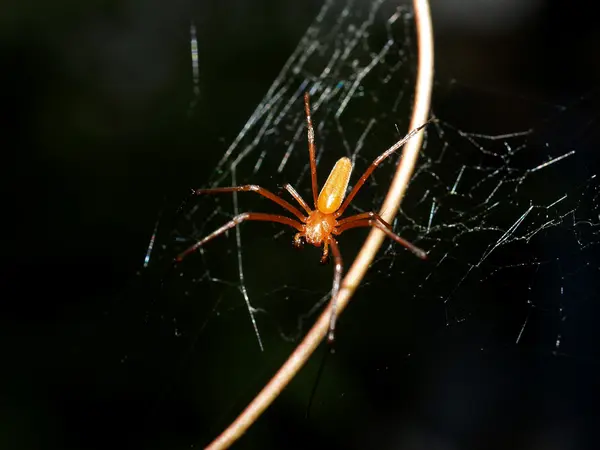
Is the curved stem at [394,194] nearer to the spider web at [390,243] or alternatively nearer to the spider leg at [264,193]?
the spider web at [390,243]

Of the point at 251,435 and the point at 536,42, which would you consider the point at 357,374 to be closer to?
the point at 251,435

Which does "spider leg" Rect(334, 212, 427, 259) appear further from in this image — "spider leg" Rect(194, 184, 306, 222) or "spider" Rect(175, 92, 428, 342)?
"spider leg" Rect(194, 184, 306, 222)

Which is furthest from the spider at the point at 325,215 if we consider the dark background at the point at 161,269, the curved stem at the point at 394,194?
the dark background at the point at 161,269

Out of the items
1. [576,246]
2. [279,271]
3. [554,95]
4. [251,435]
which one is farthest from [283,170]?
[554,95]

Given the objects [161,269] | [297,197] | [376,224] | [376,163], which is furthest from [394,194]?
[161,269]

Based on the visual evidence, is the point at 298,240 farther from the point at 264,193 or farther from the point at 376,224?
the point at 376,224

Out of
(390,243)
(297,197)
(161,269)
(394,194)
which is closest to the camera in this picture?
(394,194)
